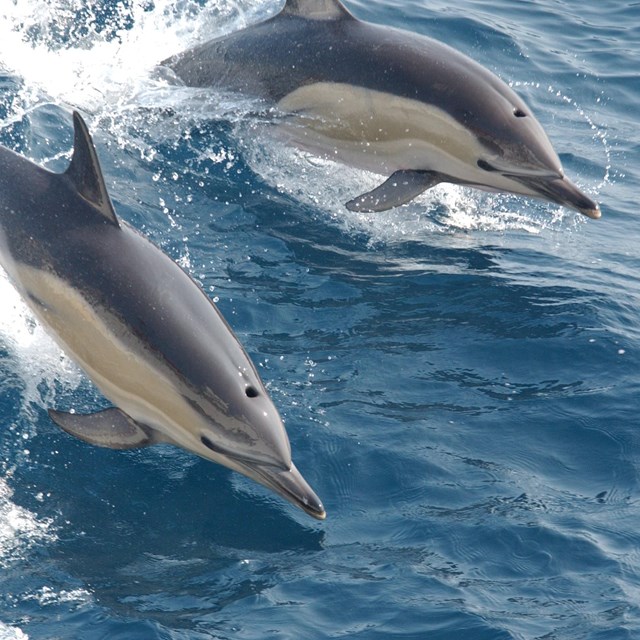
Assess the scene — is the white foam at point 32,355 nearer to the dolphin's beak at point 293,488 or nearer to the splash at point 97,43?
the dolphin's beak at point 293,488

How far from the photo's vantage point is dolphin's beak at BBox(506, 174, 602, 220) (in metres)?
8.66

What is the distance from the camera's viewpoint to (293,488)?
5625 millimetres

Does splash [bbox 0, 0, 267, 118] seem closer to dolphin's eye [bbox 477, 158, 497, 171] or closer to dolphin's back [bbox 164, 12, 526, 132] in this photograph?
dolphin's back [bbox 164, 12, 526, 132]

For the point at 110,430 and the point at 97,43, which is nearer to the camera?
the point at 110,430

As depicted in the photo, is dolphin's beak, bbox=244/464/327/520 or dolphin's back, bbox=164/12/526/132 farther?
dolphin's back, bbox=164/12/526/132

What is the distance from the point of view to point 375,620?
537 centimetres

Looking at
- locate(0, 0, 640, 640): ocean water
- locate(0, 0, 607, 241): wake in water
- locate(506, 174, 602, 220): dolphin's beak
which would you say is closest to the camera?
locate(0, 0, 640, 640): ocean water

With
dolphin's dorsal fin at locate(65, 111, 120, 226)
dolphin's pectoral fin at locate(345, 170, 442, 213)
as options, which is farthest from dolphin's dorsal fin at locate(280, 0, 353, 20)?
dolphin's dorsal fin at locate(65, 111, 120, 226)

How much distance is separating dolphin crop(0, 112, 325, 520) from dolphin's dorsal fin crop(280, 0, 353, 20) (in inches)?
143

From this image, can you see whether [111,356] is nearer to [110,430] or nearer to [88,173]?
[110,430]

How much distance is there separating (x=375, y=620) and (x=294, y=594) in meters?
0.40

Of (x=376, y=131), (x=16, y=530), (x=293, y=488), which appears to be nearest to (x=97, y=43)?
(x=376, y=131)

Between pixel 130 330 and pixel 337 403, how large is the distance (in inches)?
63.4

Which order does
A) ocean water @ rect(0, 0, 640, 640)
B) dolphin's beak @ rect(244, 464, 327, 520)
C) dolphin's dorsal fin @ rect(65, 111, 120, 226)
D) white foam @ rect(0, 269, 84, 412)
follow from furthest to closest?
1. white foam @ rect(0, 269, 84, 412)
2. dolphin's dorsal fin @ rect(65, 111, 120, 226)
3. dolphin's beak @ rect(244, 464, 327, 520)
4. ocean water @ rect(0, 0, 640, 640)
